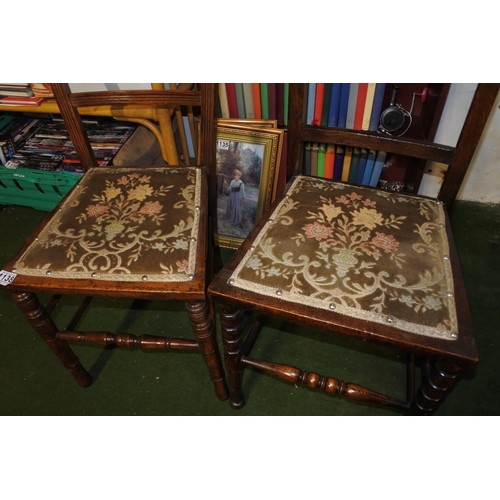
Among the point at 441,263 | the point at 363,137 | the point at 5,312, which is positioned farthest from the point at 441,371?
the point at 5,312

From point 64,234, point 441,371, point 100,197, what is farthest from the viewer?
point 100,197

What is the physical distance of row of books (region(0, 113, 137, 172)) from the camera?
5.28ft

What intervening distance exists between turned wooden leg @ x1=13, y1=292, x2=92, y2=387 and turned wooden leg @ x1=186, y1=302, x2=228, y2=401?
41cm

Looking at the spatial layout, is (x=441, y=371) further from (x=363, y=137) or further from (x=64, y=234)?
(x=64, y=234)

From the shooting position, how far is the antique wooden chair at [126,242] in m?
0.88

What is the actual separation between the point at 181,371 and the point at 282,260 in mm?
644

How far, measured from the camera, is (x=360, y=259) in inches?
33.9

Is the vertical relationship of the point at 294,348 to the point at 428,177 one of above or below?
below

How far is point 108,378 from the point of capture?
129 centimetres

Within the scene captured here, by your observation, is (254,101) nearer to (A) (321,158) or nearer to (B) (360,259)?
(A) (321,158)

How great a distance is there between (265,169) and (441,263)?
0.76 meters

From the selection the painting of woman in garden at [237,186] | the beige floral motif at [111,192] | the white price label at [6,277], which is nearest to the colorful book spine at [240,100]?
the painting of woman in garden at [237,186]

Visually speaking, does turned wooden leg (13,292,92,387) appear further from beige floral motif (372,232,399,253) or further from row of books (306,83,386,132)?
row of books (306,83,386,132)

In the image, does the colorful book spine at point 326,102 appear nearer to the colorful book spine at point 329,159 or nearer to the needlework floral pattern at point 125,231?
the colorful book spine at point 329,159
